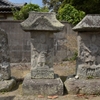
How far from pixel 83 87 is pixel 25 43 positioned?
457 centimetres

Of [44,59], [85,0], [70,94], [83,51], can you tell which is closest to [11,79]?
[44,59]

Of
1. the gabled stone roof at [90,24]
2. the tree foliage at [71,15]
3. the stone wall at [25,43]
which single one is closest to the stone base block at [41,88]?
the gabled stone roof at [90,24]

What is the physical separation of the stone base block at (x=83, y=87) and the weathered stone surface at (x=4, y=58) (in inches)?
68.9

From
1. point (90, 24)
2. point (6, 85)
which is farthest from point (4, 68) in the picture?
point (90, 24)

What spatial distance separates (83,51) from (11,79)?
2203 mm

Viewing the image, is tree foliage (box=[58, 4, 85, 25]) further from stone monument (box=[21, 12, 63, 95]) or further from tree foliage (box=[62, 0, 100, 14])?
stone monument (box=[21, 12, 63, 95])

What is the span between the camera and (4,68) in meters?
4.90

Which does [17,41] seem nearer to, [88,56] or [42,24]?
[42,24]

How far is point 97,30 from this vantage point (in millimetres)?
4656

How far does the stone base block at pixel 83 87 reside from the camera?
4.51 metres

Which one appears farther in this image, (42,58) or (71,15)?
(71,15)

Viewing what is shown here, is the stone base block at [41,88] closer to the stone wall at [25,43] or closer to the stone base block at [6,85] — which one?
the stone base block at [6,85]

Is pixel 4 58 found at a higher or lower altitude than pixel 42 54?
lower

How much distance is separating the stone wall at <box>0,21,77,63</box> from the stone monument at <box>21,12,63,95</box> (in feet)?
12.2
